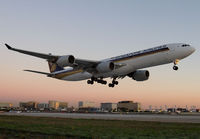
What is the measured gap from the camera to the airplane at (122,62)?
114ft

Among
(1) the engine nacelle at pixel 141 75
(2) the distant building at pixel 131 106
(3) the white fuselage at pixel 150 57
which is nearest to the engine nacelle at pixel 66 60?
(3) the white fuselage at pixel 150 57

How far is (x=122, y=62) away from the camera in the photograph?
129ft

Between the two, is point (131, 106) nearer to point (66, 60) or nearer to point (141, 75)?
point (141, 75)

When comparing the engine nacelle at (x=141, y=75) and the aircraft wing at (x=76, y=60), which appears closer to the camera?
the aircraft wing at (x=76, y=60)

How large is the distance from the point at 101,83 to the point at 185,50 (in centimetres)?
1791

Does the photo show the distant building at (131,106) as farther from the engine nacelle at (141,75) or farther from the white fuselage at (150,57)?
the white fuselage at (150,57)

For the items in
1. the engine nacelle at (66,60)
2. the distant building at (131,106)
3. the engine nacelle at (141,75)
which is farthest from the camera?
the distant building at (131,106)

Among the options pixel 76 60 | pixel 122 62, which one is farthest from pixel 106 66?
pixel 76 60

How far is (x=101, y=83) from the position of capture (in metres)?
46.2

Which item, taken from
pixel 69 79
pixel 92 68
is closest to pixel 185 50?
pixel 92 68

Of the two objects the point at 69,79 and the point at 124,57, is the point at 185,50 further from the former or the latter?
the point at 69,79

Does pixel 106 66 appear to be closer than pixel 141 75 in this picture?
Yes

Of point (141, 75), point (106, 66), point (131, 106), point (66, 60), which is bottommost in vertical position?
point (131, 106)

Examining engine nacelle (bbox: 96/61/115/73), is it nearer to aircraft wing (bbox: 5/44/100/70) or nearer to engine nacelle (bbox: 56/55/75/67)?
aircraft wing (bbox: 5/44/100/70)
